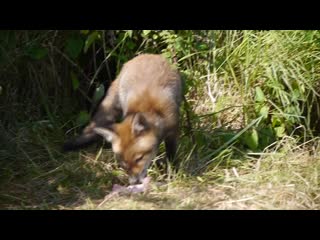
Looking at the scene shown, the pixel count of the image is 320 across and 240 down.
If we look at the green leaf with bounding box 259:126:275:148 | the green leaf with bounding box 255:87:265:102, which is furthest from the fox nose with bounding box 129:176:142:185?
the green leaf with bounding box 255:87:265:102

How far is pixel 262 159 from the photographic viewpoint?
581 centimetres

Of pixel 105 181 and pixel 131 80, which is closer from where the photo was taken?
pixel 105 181

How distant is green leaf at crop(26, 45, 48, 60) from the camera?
6.43 meters

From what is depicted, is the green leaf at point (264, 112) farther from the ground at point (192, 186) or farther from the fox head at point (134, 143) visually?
the fox head at point (134, 143)

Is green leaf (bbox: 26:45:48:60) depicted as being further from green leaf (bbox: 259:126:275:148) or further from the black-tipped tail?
green leaf (bbox: 259:126:275:148)

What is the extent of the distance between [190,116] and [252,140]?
2.71 feet

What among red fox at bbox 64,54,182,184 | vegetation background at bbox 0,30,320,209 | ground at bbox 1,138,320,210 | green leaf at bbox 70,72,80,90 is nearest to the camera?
ground at bbox 1,138,320,210

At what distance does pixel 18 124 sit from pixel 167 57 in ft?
6.06


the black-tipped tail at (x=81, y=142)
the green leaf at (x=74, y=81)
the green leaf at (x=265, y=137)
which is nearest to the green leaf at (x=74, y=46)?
the green leaf at (x=74, y=81)

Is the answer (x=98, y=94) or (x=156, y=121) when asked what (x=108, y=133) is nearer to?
(x=156, y=121)

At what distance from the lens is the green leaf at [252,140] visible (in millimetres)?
5977

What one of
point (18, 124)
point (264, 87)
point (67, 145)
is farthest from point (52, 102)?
point (264, 87)

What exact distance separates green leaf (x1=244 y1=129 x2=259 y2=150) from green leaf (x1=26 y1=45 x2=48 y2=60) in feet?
7.78

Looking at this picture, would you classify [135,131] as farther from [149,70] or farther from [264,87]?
[264,87]
